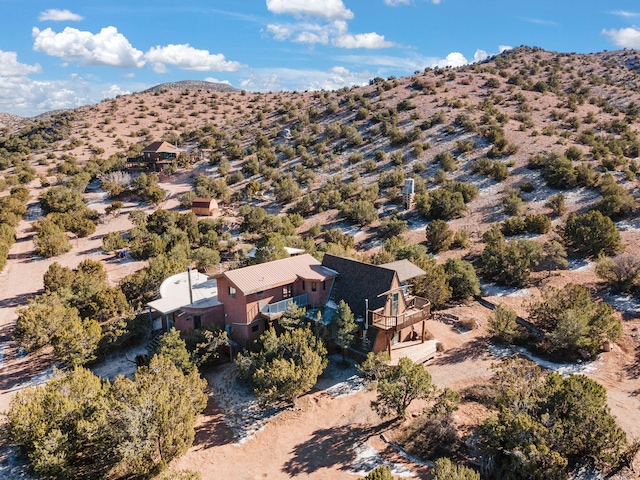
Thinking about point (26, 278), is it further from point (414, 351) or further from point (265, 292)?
point (414, 351)

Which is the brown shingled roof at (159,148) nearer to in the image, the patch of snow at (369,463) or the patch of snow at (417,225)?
the patch of snow at (417,225)

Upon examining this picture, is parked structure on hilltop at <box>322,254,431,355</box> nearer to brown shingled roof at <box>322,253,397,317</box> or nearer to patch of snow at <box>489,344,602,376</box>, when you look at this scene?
brown shingled roof at <box>322,253,397,317</box>

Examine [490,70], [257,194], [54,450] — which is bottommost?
[54,450]

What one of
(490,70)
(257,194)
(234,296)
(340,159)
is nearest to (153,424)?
(234,296)

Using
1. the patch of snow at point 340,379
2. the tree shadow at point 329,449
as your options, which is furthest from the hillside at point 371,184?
the patch of snow at point 340,379

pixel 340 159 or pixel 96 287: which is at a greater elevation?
pixel 340 159

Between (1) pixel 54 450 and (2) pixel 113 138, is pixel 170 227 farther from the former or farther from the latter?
(2) pixel 113 138
